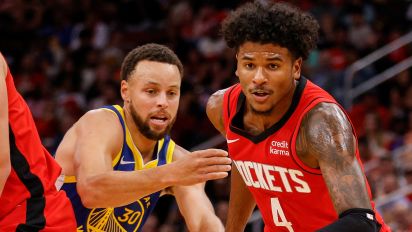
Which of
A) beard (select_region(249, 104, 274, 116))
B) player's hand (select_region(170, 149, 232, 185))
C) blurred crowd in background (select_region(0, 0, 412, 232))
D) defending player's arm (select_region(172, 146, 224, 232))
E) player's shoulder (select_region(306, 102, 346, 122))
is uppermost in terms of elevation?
player's shoulder (select_region(306, 102, 346, 122))

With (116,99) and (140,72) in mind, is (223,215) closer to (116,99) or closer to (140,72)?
(116,99)

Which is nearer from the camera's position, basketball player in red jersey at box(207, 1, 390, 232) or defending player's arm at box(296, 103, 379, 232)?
defending player's arm at box(296, 103, 379, 232)

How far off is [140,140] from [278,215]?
43.6 inches

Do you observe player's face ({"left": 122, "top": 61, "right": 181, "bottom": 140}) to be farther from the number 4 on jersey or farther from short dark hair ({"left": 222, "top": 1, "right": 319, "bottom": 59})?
the number 4 on jersey

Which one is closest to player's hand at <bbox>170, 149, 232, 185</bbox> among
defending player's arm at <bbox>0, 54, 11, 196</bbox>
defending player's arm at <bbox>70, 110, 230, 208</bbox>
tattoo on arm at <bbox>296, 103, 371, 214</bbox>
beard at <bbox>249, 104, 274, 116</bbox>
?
defending player's arm at <bbox>70, 110, 230, 208</bbox>

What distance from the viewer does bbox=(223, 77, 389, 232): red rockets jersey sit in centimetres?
404

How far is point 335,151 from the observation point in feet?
12.2

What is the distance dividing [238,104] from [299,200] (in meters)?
0.73

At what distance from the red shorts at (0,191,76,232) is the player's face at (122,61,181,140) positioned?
38.8 inches

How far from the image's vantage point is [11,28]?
14102mm

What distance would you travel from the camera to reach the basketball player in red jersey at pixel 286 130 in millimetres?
3770

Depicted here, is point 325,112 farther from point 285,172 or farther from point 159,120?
point 159,120

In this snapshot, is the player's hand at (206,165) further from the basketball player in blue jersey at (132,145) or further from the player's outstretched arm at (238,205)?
the player's outstretched arm at (238,205)

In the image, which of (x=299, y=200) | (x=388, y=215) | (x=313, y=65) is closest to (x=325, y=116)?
(x=299, y=200)
